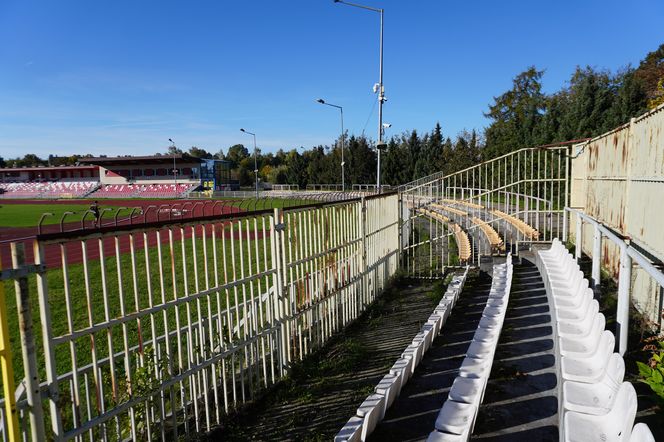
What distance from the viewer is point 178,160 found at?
71875 mm

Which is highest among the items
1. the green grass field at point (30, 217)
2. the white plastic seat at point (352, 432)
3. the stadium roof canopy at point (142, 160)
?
the stadium roof canopy at point (142, 160)

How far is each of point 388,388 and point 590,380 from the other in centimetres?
166

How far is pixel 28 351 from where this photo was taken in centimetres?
256

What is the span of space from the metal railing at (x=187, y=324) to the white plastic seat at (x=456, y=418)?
7.07 ft

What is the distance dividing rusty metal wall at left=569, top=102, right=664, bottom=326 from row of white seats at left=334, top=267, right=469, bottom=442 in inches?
92.4

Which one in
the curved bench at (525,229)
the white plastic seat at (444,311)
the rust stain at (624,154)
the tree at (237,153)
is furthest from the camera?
the tree at (237,153)

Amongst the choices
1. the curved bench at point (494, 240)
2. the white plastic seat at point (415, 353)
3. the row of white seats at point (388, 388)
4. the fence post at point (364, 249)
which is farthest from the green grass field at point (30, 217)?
the white plastic seat at point (415, 353)

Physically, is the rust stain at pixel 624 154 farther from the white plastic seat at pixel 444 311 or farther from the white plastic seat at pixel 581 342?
the white plastic seat at pixel 444 311

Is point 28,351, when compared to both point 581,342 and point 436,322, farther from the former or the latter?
point 436,322

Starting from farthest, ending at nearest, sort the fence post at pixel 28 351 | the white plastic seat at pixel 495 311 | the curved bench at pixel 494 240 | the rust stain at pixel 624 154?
the curved bench at pixel 494 240 < the rust stain at pixel 624 154 < the white plastic seat at pixel 495 311 < the fence post at pixel 28 351

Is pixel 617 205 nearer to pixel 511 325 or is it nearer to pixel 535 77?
pixel 511 325

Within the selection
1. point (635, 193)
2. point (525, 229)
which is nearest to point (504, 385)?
point (635, 193)

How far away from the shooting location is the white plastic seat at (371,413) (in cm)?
351

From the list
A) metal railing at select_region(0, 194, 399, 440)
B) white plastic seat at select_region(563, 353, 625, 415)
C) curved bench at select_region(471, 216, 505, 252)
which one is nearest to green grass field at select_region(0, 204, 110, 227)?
metal railing at select_region(0, 194, 399, 440)
